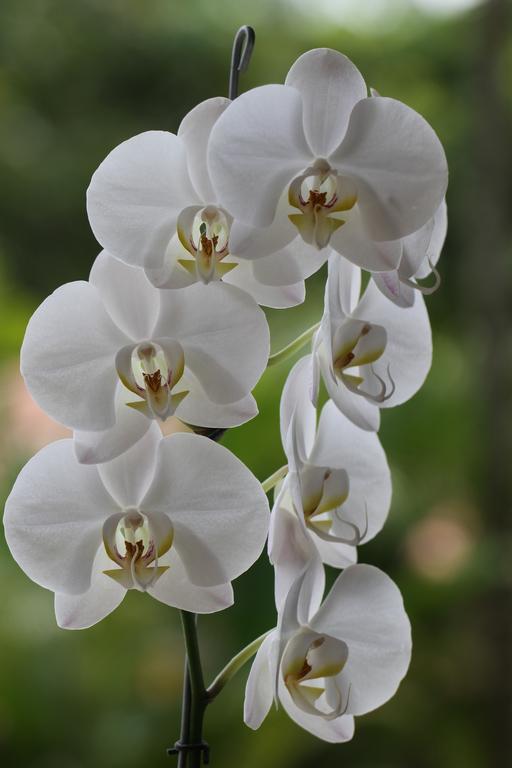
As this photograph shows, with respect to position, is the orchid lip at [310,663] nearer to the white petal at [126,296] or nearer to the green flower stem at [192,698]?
the green flower stem at [192,698]

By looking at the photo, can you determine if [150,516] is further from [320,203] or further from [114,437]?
[320,203]

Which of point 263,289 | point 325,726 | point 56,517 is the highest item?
point 263,289

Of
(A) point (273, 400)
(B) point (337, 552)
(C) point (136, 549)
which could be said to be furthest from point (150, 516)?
(A) point (273, 400)

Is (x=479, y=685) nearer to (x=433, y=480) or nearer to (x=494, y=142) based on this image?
(x=433, y=480)

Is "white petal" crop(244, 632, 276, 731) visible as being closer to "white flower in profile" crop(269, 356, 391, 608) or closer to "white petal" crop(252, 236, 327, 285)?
"white flower in profile" crop(269, 356, 391, 608)

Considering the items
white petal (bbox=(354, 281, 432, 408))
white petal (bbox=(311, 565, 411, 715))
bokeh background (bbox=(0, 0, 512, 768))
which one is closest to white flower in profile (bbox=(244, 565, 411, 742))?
white petal (bbox=(311, 565, 411, 715))

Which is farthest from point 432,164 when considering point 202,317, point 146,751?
point 146,751
